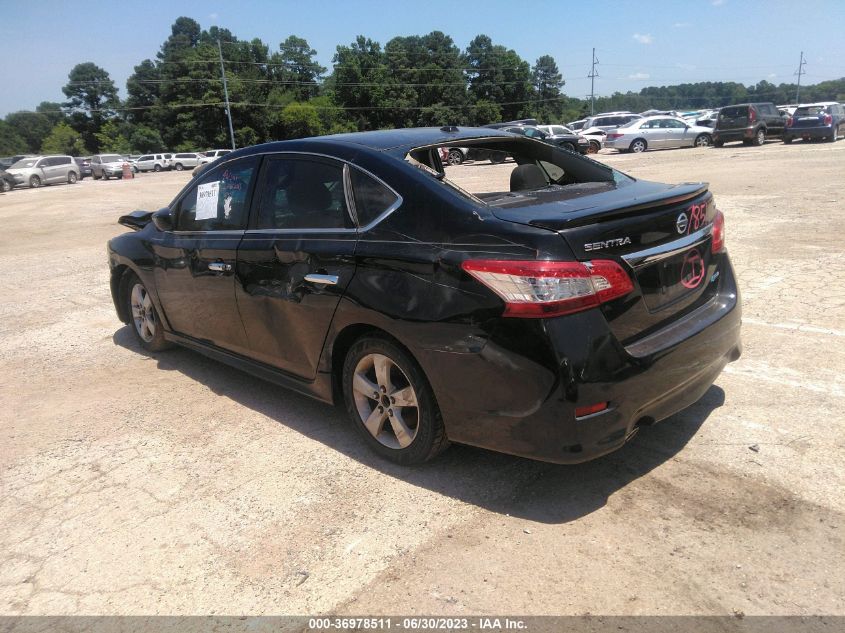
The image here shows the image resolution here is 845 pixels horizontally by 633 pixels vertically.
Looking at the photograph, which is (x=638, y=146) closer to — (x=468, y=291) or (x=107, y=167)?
(x=468, y=291)

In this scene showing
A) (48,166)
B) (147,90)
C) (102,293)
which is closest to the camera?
(102,293)

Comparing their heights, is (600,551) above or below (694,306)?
below

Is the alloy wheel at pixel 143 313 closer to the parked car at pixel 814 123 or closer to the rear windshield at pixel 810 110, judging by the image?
the parked car at pixel 814 123

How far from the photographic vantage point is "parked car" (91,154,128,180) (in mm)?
44312

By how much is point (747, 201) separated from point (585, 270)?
10.2 m

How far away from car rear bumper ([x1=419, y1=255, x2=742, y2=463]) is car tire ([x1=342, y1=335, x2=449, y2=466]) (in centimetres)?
14

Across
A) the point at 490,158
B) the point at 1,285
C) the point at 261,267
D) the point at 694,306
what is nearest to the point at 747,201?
the point at 490,158

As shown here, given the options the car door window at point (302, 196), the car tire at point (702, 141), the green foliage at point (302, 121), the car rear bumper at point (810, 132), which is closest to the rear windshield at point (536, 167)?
the car door window at point (302, 196)

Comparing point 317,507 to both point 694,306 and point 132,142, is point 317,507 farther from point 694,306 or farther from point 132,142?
point 132,142

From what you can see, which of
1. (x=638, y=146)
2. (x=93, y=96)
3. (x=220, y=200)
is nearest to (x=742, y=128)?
(x=638, y=146)

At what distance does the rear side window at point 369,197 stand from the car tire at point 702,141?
96.1ft

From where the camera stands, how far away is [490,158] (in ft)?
15.2

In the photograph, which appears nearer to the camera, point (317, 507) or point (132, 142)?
point (317, 507)

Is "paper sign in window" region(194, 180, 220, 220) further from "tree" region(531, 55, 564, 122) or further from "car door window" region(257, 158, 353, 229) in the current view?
"tree" region(531, 55, 564, 122)
